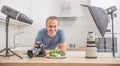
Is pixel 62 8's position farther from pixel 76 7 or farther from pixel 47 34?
pixel 47 34

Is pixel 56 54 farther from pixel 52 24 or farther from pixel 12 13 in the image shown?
pixel 52 24

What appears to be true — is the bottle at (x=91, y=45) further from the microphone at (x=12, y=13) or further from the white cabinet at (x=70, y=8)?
Result: the white cabinet at (x=70, y=8)

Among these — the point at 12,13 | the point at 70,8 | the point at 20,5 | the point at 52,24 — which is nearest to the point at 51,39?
the point at 52,24

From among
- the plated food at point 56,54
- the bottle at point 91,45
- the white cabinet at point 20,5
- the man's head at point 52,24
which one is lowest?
the plated food at point 56,54

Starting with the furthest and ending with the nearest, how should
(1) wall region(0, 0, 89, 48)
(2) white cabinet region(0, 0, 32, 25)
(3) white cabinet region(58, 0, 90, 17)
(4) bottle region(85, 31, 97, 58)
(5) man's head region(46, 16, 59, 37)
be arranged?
(1) wall region(0, 0, 89, 48) → (3) white cabinet region(58, 0, 90, 17) → (2) white cabinet region(0, 0, 32, 25) → (5) man's head region(46, 16, 59, 37) → (4) bottle region(85, 31, 97, 58)

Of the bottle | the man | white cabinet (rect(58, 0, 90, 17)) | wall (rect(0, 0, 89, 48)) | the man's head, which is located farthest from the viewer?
wall (rect(0, 0, 89, 48))

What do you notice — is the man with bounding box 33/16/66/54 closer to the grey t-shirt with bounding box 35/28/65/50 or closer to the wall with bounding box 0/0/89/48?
the grey t-shirt with bounding box 35/28/65/50

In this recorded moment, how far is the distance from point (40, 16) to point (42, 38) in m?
1.83

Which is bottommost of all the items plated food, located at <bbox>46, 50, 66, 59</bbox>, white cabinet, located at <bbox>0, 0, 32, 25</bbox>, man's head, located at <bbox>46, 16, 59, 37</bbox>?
plated food, located at <bbox>46, 50, 66, 59</bbox>

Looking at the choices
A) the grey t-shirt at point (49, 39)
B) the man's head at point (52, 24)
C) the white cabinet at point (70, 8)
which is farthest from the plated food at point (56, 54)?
the white cabinet at point (70, 8)

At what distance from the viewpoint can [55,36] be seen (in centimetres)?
254

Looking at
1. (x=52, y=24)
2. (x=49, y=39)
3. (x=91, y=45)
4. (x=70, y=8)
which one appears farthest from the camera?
(x=70, y=8)

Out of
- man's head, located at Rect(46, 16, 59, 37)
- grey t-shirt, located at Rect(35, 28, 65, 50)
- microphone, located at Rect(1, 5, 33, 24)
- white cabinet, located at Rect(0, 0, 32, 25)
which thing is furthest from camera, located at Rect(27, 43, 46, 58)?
white cabinet, located at Rect(0, 0, 32, 25)

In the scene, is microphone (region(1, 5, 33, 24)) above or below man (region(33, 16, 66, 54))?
above
